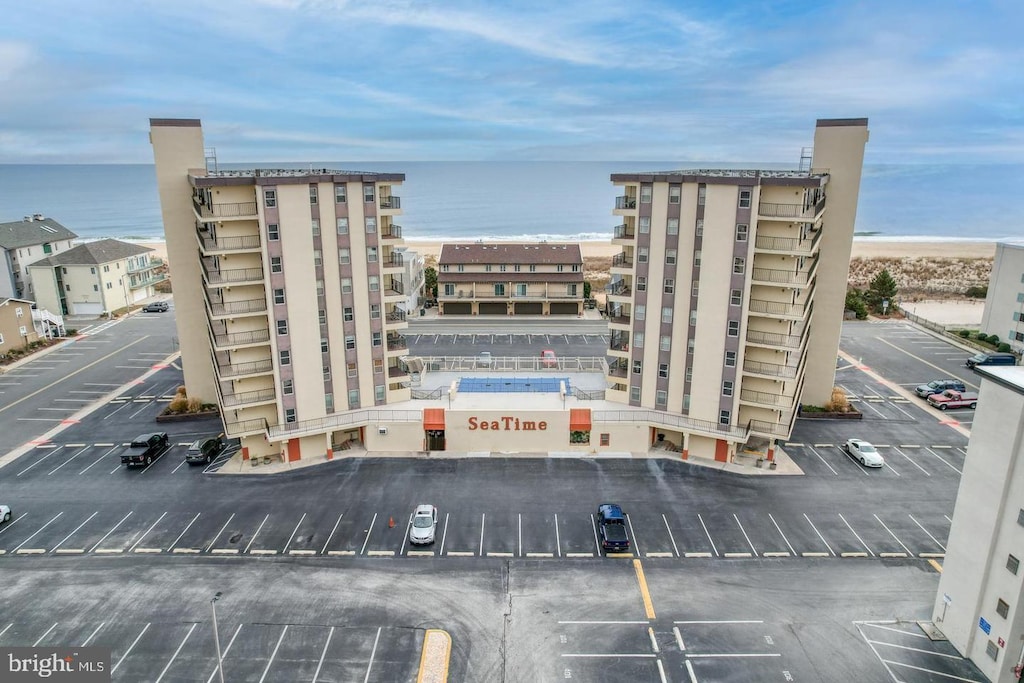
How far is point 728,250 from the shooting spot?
43219 mm

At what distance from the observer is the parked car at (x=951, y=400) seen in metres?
57.6

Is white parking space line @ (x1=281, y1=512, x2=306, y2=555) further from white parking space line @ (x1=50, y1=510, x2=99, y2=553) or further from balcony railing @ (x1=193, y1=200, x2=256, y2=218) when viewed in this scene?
balcony railing @ (x1=193, y1=200, x2=256, y2=218)

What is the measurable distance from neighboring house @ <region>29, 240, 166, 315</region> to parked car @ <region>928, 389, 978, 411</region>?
4188 inches

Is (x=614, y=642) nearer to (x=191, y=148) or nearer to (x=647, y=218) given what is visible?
(x=647, y=218)

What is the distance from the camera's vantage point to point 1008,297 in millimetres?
73250

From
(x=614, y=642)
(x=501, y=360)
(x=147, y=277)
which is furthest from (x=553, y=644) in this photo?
(x=147, y=277)

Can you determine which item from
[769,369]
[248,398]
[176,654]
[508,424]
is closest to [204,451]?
[248,398]

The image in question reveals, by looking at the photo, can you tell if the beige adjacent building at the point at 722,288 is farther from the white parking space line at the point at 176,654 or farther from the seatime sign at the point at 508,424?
the white parking space line at the point at 176,654

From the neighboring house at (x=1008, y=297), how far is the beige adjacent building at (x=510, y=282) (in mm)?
51582

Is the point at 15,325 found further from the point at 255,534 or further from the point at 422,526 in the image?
the point at 422,526

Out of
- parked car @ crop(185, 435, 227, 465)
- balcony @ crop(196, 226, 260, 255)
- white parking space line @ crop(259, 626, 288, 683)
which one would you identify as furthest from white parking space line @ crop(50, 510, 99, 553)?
balcony @ crop(196, 226, 260, 255)

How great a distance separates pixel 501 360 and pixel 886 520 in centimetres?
3512

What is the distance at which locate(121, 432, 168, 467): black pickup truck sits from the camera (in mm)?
46531

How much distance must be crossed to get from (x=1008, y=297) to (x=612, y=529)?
2647 inches
